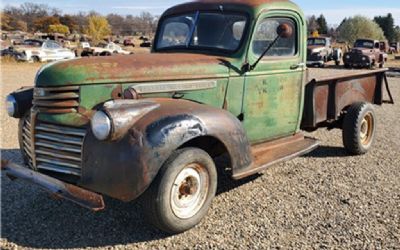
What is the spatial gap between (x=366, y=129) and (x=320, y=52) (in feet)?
66.8

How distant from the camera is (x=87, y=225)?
155 inches

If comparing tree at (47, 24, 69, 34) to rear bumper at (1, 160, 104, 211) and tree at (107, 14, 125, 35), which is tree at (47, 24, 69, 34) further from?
rear bumper at (1, 160, 104, 211)

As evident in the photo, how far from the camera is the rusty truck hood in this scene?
12.1 ft

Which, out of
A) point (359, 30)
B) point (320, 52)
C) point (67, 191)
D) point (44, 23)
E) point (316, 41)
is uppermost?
point (44, 23)

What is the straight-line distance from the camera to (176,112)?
144 inches

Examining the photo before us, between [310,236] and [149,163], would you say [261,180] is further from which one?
[149,163]

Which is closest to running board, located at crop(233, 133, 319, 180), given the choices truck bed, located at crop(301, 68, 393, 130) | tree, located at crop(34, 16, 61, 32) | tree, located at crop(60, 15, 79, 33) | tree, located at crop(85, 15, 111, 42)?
truck bed, located at crop(301, 68, 393, 130)

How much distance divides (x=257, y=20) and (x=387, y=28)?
75354 millimetres

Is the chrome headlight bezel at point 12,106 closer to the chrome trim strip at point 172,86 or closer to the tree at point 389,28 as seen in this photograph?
the chrome trim strip at point 172,86

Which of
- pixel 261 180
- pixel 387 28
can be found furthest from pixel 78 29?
Answer: pixel 261 180

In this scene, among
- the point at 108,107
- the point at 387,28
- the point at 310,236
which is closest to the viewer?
the point at 108,107

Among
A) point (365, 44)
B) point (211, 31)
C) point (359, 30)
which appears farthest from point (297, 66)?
point (359, 30)

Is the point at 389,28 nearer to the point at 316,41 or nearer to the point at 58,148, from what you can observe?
the point at 316,41

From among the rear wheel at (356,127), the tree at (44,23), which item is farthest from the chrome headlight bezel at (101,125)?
the tree at (44,23)
